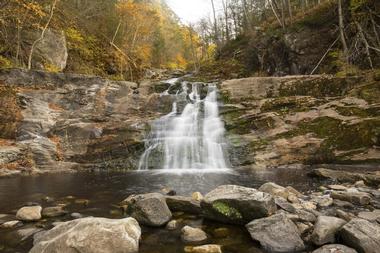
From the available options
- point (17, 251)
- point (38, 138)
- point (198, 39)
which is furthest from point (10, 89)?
point (198, 39)

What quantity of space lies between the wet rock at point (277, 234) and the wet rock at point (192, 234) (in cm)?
71

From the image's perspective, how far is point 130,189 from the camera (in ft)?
27.8

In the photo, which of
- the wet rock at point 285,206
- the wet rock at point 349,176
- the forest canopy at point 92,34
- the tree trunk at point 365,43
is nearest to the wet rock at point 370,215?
the wet rock at point 285,206

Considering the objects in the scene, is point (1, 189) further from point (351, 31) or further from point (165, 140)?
point (351, 31)

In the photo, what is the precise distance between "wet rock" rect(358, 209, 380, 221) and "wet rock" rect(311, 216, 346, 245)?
956mm

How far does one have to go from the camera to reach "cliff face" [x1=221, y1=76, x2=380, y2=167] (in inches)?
432

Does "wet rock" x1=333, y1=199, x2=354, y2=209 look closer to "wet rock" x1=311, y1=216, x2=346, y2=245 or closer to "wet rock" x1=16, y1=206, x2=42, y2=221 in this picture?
"wet rock" x1=311, y1=216, x2=346, y2=245

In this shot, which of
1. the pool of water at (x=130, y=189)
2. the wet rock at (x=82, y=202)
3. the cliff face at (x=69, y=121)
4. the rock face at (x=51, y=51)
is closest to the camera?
the pool of water at (x=130, y=189)

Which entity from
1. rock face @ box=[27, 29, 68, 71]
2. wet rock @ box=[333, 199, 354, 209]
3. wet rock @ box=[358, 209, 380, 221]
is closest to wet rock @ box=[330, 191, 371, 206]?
wet rock @ box=[333, 199, 354, 209]

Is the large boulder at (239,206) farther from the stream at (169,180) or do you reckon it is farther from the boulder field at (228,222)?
the stream at (169,180)

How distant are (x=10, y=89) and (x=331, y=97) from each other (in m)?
14.3

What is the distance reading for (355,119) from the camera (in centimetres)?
1139

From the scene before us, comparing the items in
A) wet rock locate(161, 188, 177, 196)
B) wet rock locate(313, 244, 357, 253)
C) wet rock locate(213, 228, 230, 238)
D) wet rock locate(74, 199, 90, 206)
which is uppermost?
wet rock locate(74, 199, 90, 206)

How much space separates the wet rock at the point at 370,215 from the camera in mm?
5043
